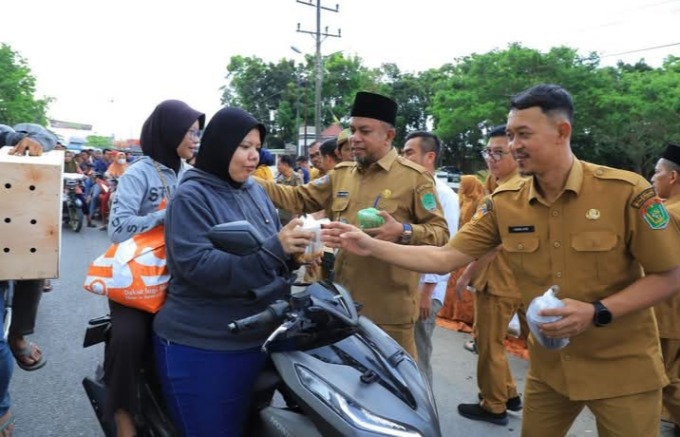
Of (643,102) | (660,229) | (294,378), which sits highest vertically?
(643,102)

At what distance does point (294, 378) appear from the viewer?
5.73 feet

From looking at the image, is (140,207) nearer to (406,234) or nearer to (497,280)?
(406,234)

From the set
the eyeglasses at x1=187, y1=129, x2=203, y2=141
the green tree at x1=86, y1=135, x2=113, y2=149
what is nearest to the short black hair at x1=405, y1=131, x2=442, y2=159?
the eyeglasses at x1=187, y1=129, x2=203, y2=141

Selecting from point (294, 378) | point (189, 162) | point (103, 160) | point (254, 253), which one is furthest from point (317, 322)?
point (103, 160)

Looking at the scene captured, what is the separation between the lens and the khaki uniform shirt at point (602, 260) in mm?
2000

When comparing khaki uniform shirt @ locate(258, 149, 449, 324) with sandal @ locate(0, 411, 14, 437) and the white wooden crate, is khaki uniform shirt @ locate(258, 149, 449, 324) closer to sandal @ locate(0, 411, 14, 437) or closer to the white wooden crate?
the white wooden crate

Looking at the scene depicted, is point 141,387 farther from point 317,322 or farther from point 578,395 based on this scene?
point 578,395

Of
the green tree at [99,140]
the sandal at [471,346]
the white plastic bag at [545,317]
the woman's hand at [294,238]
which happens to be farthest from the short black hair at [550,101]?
the green tree at [99,140]

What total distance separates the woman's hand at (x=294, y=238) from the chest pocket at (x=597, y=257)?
40.7 inches

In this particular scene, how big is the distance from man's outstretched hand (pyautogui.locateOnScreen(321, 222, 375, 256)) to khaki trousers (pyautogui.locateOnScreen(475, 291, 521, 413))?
1860 millimetres

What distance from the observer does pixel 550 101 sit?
6.81ft

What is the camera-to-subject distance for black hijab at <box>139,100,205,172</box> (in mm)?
2801

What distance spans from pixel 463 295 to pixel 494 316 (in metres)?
2.00

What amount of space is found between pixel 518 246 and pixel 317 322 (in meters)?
0.96
